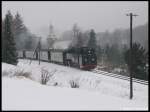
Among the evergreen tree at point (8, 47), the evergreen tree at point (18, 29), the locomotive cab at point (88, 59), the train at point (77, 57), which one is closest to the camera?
the evergreen tree at point (8, 47)

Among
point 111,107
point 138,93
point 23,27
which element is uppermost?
point 23,27

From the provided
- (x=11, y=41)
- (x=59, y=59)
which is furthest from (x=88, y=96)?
(x=59, y=59)

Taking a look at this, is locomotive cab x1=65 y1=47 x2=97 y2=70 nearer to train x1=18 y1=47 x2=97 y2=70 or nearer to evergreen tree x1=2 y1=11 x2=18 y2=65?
train x1=18 y1=47 x2=97 y2=70

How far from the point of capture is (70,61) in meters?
51.5

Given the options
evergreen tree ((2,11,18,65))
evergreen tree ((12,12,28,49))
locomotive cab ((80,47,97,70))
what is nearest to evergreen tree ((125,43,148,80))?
locomotive cab ((80,47,97,70))

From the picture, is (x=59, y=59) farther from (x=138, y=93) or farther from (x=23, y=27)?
(x=23, y=27)

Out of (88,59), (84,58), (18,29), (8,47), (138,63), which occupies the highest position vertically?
(18,29)

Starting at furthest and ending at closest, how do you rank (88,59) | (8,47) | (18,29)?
(18,29)
(8,47)
(88,59)

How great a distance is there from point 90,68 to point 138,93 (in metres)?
17.0

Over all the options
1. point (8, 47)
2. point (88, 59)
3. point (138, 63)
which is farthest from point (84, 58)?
point (8, 47)

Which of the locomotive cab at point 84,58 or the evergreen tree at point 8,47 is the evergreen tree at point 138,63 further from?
the evergreen tree at point 8,47

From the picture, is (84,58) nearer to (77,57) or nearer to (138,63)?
(77,57)

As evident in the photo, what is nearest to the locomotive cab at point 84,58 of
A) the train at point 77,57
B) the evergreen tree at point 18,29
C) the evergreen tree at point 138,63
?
the train at point 77,57

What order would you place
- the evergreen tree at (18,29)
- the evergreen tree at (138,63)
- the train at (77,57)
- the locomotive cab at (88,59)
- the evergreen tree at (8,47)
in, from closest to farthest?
the evergreen tree at (8,47), the locomotive cab at (88,59), the train at (77,57), the evergreen tree at (138,63), the evergreen tree at (18,29)
